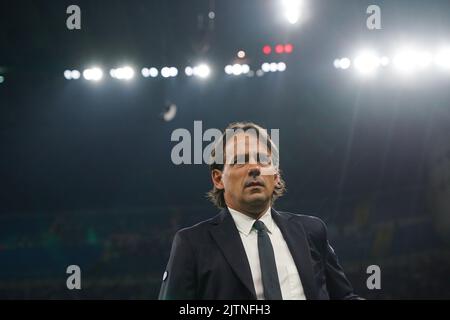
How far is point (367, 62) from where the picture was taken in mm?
5113

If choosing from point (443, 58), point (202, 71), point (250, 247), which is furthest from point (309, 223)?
point (443, 58)

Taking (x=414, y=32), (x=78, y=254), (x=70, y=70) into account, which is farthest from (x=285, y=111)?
(x=78, y=254)

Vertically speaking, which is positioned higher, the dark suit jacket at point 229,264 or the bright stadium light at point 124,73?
the bright stadium light at point 124,73

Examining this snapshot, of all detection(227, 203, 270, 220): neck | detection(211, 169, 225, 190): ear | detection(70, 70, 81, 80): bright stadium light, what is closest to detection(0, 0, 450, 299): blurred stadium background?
detection(70, 70, 81, 80): bright stadium light

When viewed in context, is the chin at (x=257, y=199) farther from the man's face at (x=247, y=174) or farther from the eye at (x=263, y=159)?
the eye at (x=263, y=159)

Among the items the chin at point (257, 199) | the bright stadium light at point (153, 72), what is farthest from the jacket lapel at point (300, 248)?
the bright stadium light at point (153, 72)

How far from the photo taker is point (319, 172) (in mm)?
6020

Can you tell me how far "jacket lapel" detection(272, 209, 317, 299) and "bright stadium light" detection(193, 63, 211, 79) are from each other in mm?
4150

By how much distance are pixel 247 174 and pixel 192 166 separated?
4.98 meters

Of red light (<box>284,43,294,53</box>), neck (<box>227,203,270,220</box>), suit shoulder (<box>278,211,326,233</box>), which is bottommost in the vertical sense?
suit shoulder (<box>278,211,326,233</box>)

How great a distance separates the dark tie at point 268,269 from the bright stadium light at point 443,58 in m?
4.57

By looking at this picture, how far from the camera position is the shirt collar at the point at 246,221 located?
134cm

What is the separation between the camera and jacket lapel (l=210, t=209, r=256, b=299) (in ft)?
4.02

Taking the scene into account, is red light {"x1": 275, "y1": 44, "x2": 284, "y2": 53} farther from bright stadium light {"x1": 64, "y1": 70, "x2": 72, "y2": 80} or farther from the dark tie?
the dark tie
